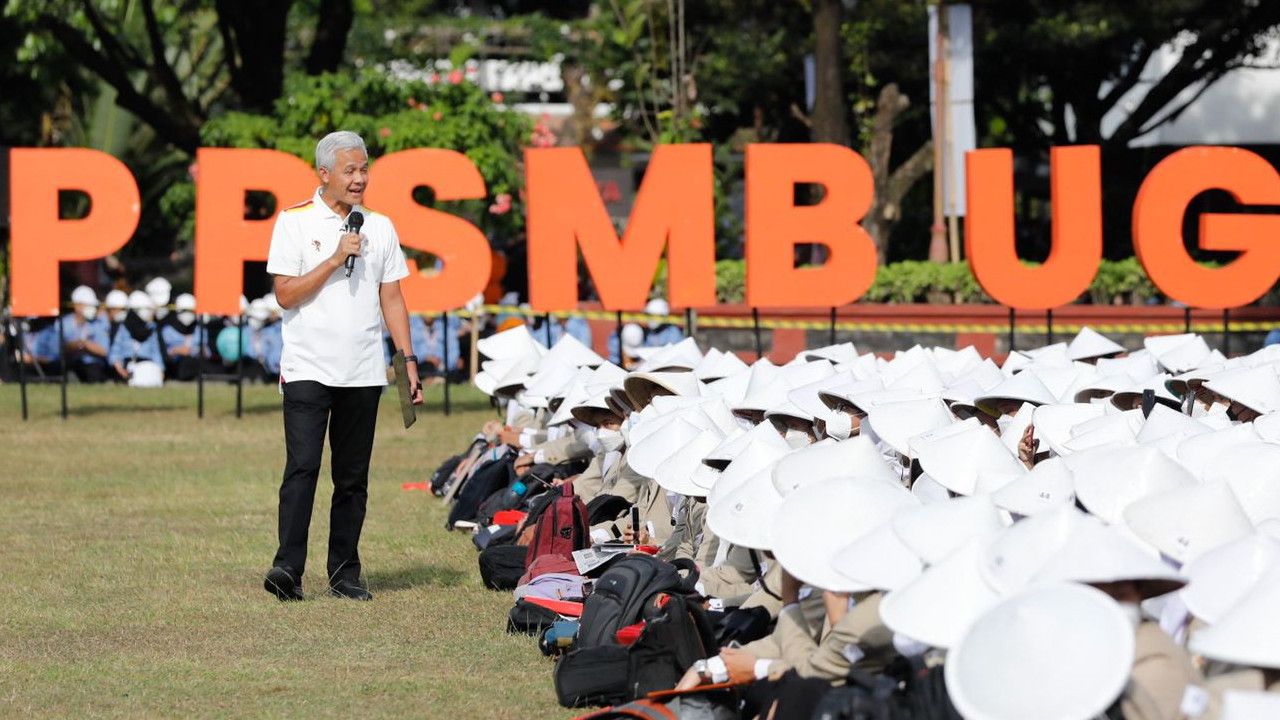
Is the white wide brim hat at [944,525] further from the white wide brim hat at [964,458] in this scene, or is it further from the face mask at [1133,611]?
the white wide brim hat at [964,458]

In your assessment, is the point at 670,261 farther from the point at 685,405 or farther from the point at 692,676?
the point at 692,676

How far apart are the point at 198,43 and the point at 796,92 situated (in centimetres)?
1064

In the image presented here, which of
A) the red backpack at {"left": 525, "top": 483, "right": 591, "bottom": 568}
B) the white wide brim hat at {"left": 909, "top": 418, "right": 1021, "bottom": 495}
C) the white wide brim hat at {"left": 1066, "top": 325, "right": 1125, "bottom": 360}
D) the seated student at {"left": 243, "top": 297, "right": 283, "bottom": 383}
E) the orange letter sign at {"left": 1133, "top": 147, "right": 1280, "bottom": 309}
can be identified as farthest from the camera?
the seated student at {"left": 243, "top": 297, "right": 283, "bottom": 383}

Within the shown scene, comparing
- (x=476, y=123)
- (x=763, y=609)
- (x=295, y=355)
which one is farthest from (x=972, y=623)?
(x=476, y=123)

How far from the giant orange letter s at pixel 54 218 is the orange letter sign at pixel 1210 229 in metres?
9.69

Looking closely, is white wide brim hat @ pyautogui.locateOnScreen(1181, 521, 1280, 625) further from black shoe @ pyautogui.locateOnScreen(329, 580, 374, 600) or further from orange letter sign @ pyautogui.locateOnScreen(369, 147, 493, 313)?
orange letter sign @ pyautogui.locateOnScreen(369, 147, 493, 313)

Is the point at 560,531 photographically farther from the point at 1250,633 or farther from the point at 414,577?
the point at 1250,633

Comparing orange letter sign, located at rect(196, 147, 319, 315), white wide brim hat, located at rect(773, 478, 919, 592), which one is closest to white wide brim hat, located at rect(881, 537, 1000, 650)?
white wide brim hat, located at rect(773, 478, 919, 592)

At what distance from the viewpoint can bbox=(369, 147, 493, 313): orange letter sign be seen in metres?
18.2

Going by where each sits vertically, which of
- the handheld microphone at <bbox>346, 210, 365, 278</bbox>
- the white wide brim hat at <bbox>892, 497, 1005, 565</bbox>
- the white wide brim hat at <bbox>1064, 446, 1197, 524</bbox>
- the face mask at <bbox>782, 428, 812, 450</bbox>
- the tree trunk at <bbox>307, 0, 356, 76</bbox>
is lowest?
the face mask at <bbox>782, 428, 812, 450</bbox>

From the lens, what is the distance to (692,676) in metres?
5.99

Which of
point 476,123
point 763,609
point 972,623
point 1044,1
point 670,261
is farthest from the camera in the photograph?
point 1044,1

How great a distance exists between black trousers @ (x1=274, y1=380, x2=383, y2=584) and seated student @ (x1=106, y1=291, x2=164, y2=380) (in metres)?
16.4

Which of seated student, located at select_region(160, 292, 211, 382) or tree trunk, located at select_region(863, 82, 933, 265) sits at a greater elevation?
tree trunk, located at select_region(863, 82, 933, 265)
